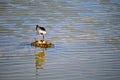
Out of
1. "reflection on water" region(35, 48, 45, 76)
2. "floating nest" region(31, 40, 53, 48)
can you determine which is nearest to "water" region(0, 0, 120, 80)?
"reflection on water" region(35, 48, 45, 76)

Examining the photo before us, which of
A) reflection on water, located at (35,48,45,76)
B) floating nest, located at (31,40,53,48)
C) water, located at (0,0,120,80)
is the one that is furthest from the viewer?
floating nest, located at (31,40,53,48)

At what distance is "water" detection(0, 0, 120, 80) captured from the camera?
46.2 feet

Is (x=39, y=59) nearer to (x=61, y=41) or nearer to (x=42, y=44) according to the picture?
(x=42, y=44)

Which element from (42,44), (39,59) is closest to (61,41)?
(42,44)

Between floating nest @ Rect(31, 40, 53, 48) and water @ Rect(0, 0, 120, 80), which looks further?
floating nest @ Rect(31, 40, 53, 48)

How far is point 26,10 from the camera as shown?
2630 centimetres

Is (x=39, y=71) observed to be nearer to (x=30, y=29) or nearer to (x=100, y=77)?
(x=100, y=77)

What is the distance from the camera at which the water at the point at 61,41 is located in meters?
14.1

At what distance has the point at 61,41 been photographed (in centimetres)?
1853

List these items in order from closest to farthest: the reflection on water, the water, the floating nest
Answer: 1. the water
2. the reflection on water
3. the floating nest

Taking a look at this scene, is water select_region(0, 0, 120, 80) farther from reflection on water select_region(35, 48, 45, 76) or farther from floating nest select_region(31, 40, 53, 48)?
floating nest select_region(31, 40, 53, 48)

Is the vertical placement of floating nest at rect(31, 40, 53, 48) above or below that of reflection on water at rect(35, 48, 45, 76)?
above

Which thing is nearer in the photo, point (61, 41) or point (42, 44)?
point (42, 44)

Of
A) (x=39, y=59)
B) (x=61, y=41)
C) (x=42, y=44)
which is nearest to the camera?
(x=39, y=59)
